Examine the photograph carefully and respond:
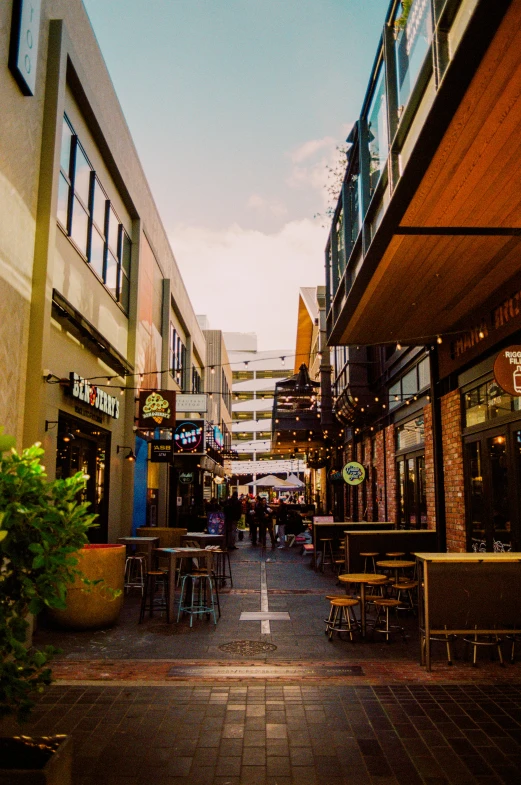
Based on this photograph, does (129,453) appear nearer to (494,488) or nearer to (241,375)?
(494,488)

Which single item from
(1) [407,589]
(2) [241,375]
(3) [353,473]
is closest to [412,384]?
(3) [353,473]

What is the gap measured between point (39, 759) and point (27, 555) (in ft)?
3.20

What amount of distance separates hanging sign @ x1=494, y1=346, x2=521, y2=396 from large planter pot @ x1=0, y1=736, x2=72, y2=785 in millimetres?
5690

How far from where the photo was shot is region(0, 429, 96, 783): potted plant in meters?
3.00

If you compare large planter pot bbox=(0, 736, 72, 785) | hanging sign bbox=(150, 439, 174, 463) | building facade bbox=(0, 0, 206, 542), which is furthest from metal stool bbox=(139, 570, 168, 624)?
large planter pot bbox=(0, 736, 72, 785)

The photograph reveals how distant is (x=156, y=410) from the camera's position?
15203mm

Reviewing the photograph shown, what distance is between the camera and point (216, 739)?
15.8 feet

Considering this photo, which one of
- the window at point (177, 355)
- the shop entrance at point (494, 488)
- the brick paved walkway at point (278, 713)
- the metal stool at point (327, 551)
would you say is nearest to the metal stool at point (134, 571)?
the brick paved walkway at point (278, 713)

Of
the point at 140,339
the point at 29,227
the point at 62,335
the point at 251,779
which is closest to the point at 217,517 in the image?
the point at 140,339

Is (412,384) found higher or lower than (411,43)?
lower

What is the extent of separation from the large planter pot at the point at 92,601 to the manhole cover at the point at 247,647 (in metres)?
1.76

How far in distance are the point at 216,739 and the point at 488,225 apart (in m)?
5.63

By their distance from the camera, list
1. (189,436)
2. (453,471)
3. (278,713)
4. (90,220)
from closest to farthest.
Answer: (278,713)
(453,471)
(90,220)
(189,436)

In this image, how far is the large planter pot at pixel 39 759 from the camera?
9.12 feet
